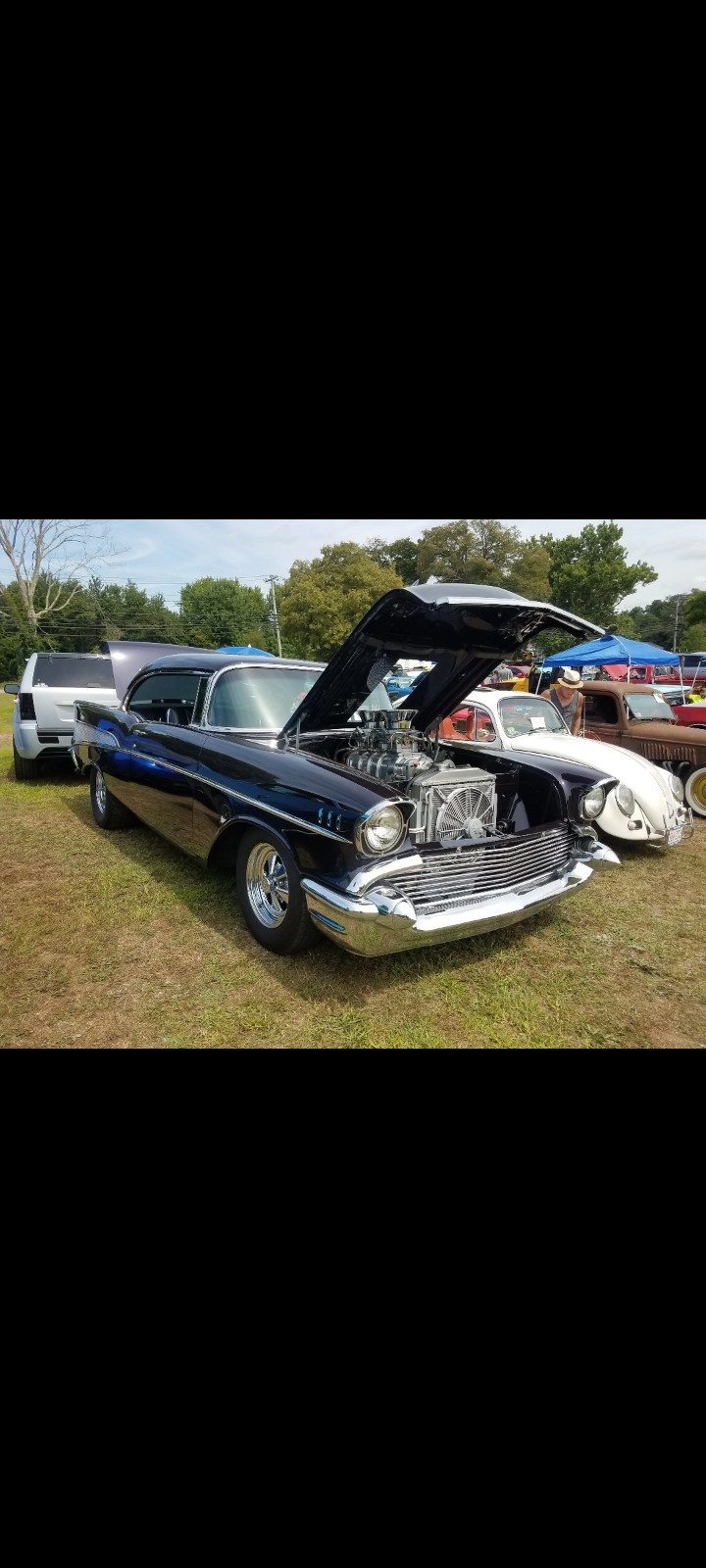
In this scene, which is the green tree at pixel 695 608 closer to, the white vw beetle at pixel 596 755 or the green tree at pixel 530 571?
the green tree at pixel 530 571

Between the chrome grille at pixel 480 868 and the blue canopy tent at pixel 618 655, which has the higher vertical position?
the blue canopy tent at pixel 618 655

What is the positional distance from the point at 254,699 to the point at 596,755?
10.5 feet

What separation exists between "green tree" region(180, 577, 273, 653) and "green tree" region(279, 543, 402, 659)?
15542mm

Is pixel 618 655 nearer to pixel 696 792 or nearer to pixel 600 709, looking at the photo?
pixel 600 709

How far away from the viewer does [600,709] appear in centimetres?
766

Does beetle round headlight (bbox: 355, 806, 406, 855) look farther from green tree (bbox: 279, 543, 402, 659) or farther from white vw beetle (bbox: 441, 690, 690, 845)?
green tree (bbox: 279, 543, 402, 659)

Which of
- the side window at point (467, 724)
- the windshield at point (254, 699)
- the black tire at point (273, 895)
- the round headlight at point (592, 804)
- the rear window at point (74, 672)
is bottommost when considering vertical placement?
the black tire at point (273, 895)

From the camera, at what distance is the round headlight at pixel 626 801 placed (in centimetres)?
497

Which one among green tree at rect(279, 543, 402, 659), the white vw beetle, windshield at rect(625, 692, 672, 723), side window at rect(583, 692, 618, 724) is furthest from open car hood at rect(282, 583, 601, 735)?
green tree at rect(279, 543, 402, 659)

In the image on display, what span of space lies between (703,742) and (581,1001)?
4850 millimetres

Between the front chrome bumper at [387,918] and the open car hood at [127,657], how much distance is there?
5.07m

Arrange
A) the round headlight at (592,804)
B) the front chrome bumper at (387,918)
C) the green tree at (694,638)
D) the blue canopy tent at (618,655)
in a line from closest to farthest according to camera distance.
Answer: the front chrome bumper at (387,918) → the round headlight at (592,804) → the blue canopy tent at (618,655) → the green tree at (694,638)

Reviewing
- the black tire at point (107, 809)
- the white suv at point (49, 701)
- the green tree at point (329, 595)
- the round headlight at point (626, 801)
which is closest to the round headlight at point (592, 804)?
the round headlight at point (626, 801)

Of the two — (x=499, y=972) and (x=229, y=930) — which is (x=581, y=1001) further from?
(x=229, y=930)
